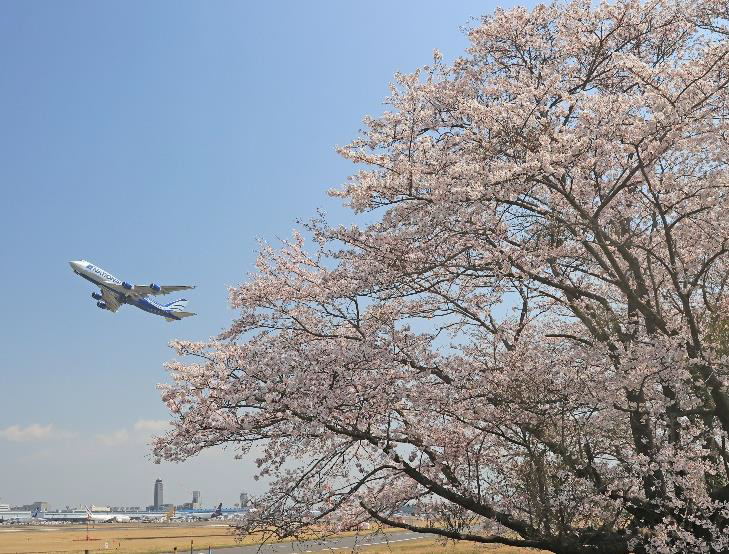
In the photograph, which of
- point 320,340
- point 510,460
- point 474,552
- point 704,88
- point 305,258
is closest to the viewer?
point 704,88

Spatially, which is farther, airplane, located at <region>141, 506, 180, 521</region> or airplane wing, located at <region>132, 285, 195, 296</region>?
airplane, located at <region>141, 506, 180, 521</region>

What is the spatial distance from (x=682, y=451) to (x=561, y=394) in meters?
1.85

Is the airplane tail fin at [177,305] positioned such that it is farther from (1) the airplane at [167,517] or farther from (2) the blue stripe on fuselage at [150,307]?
(1) the airplane at [167,517]

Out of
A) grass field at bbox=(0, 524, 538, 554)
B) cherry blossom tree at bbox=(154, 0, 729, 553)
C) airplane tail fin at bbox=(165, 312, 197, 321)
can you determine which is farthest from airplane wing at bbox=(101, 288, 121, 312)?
cherry blossom tree at bbox=(154, 0, 729, 553)

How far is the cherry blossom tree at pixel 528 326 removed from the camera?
9.29 metres

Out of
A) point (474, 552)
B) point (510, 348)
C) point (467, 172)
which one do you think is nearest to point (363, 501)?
point (510, 348)

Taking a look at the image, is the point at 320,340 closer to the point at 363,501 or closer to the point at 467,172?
the point at 363,501

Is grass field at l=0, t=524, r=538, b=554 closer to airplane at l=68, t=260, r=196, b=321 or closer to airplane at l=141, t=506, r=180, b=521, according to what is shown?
airplane at l=68, t=260, r=196, b=321

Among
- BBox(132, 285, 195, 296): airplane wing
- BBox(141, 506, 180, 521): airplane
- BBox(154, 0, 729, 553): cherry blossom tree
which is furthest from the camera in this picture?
BBox(141, 506, 180, 521): airplane

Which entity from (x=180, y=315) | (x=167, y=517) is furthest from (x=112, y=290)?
(x=167, y=517)

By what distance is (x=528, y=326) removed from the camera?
1293 centimetres

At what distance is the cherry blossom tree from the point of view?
929cm

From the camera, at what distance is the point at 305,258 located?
14125 mm

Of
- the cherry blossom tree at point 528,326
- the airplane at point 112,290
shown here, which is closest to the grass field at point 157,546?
the cherry blossom tree at point 528,326
